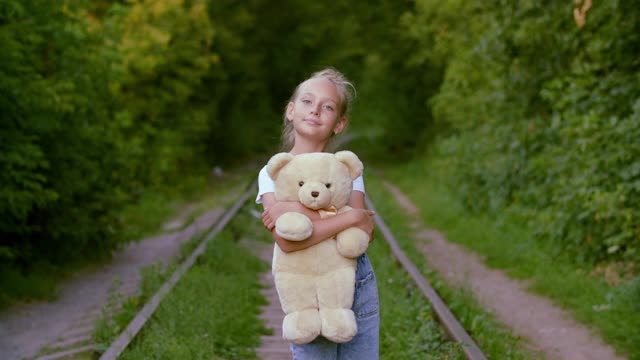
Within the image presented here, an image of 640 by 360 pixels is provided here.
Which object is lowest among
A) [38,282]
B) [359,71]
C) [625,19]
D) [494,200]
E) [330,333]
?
[330,333]

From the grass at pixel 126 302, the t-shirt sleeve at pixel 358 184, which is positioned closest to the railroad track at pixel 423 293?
the grass at pixel 126 302

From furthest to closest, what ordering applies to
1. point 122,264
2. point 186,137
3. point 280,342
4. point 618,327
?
point 186,137, point 122,264, point 618,327, point 280,342

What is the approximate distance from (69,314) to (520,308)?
4.31 meters

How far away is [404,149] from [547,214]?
23928 mm

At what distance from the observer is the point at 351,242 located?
3.14 metres

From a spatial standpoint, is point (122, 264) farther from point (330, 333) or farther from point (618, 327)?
point (330, 333)

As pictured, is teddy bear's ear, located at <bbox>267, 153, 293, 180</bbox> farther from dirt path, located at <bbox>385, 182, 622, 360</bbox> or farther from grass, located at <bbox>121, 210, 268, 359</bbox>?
dirt path, located at <bbox>385, 182, 622, 360</bbox>

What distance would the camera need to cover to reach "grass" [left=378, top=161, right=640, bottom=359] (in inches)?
297

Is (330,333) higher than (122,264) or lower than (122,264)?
lower

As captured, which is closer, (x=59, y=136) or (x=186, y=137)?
(x=59, y=136)

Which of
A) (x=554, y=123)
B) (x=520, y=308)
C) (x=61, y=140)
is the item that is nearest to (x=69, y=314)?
(x=61, y=140)

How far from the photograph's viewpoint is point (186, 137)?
24.2 m

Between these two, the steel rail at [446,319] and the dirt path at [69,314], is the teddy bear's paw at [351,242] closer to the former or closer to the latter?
the steel rail at [446,319]

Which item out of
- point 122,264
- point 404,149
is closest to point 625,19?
point 122,264
